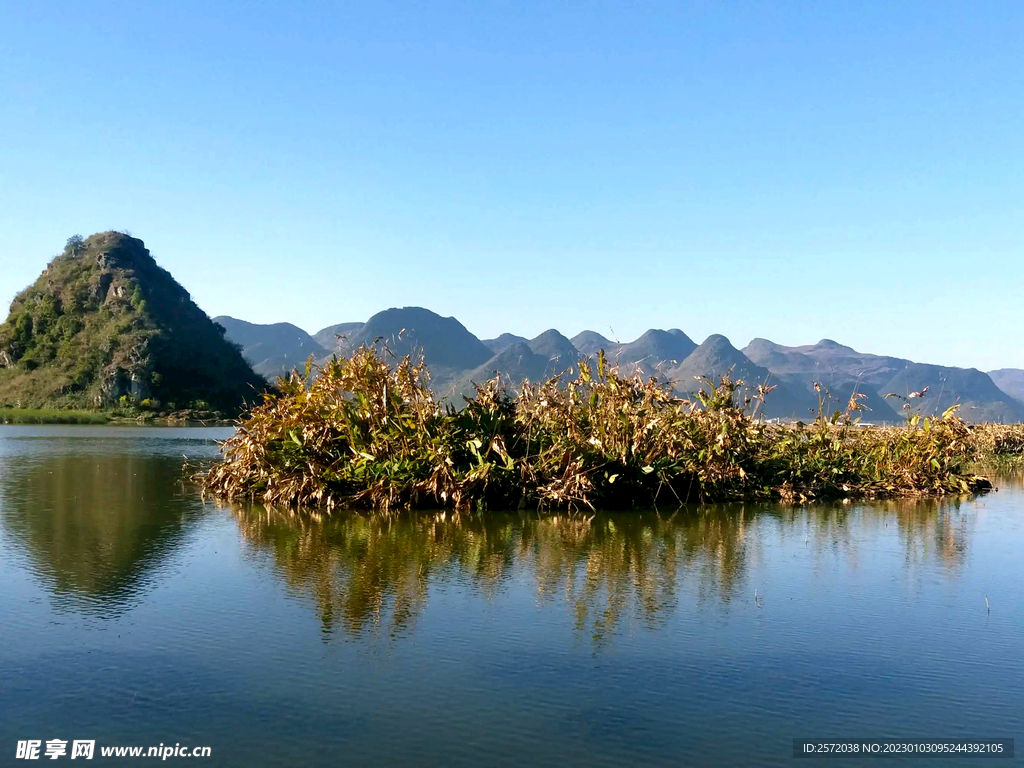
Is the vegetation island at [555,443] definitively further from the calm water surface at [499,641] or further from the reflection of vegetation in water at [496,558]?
the calm water surface at [499,641]

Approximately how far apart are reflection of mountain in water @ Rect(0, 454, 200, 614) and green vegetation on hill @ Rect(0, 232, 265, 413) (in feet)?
231

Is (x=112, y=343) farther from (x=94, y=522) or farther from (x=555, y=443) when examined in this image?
(x=555, y=443)

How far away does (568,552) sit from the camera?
1022 cm

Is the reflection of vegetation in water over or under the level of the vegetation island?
under

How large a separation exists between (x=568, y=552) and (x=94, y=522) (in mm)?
6602

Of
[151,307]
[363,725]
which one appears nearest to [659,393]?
[363,725]

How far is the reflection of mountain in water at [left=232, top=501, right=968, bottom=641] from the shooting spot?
25.4 ft

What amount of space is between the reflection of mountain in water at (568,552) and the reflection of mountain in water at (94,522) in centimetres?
124

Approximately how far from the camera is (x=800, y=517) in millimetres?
14047

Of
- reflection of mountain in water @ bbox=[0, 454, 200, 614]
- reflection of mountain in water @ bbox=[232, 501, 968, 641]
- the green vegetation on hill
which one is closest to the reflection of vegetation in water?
reflection of mountain in water @ bbox=[232, 501, 968, 641]

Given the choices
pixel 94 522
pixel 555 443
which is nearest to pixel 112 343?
pixel 94 522

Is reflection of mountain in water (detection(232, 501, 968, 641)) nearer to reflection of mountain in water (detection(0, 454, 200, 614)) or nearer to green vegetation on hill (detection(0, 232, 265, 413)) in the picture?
reflection of mountain in water (detection(0, 454, 200, 614))

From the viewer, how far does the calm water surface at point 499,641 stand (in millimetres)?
4902

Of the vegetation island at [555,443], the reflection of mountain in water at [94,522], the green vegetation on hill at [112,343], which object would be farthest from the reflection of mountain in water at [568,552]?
the green vegetation on hill at [112,343]
